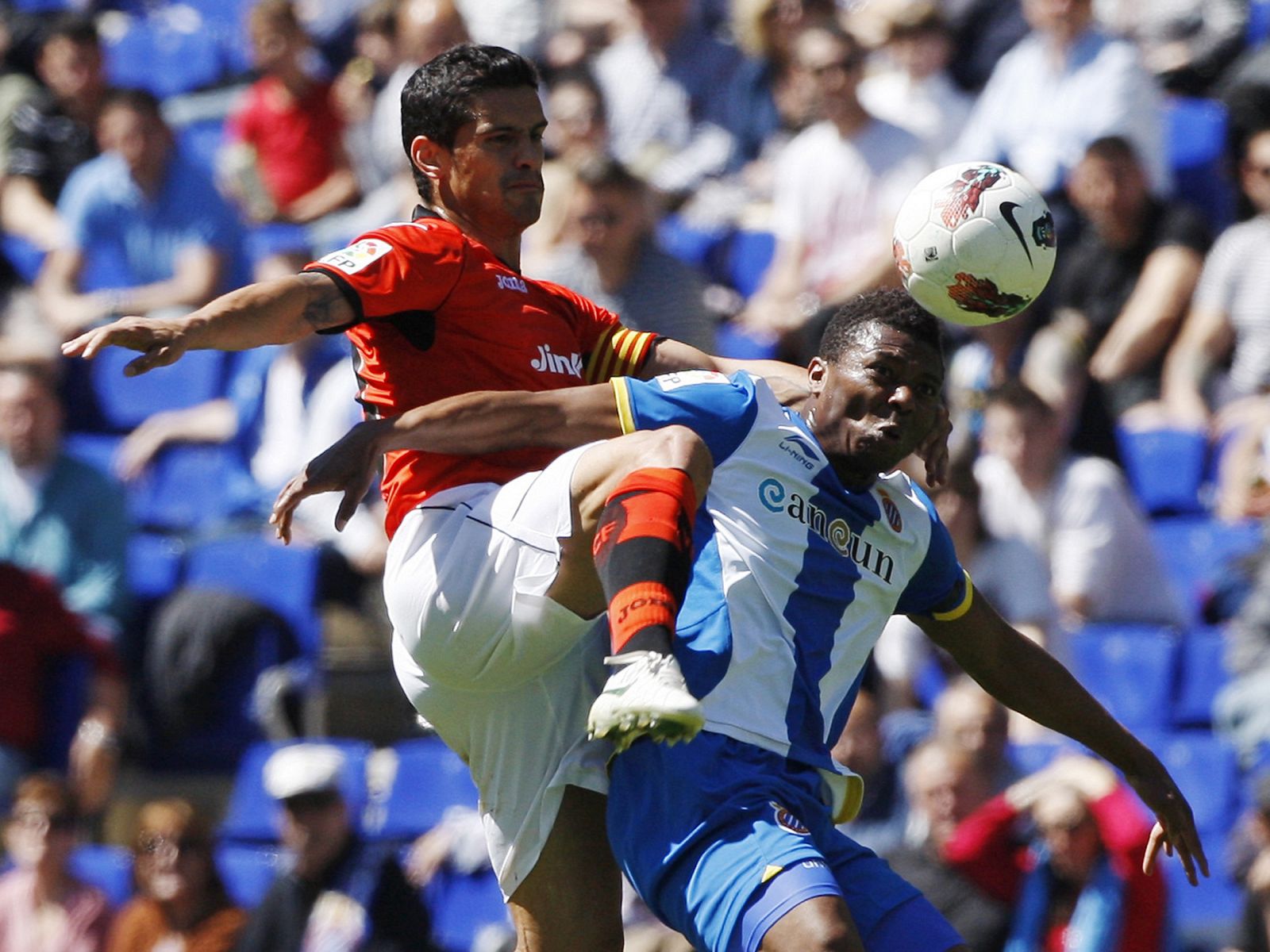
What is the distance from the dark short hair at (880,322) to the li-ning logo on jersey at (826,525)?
347 millimetres

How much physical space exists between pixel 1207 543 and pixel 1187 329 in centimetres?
93

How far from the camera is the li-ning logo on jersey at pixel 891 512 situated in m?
5.13

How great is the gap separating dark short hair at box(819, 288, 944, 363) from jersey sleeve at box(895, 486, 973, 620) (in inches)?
18.3

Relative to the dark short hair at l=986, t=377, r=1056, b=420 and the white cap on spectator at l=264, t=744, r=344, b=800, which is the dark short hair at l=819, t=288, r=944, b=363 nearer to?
the dark short hair at l=986, t=377, r=1056, b=420

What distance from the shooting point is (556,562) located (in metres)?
4.88

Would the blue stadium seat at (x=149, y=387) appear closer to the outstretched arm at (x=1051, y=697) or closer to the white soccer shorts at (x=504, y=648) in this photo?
the white soccer shorts at (x=504, y=648)

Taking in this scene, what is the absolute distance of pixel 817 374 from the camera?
514cm

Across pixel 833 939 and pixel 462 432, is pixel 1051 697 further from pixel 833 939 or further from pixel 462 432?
pixel 462 432

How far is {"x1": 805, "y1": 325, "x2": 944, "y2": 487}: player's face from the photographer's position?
16.2 ft

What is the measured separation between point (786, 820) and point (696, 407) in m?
0.94

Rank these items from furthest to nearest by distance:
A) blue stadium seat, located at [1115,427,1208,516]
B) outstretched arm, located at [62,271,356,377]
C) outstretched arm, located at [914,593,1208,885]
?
blue stadium seat, located at [1115,427,1208,516] < outstretched arm, located at [914,593,1208,885] < outstretched arm, located at [62,271,356,377]

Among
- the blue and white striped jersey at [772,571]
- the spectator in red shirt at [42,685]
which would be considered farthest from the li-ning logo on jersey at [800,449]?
the spectator in red shirt at [42,685]

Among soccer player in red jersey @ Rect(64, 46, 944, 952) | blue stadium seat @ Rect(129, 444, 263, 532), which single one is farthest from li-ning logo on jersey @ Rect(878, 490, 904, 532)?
blue stadium seat @ Rect(129, 444, 263, 532)

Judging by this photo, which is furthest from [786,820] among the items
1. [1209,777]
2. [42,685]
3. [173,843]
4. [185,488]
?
[185,488]
